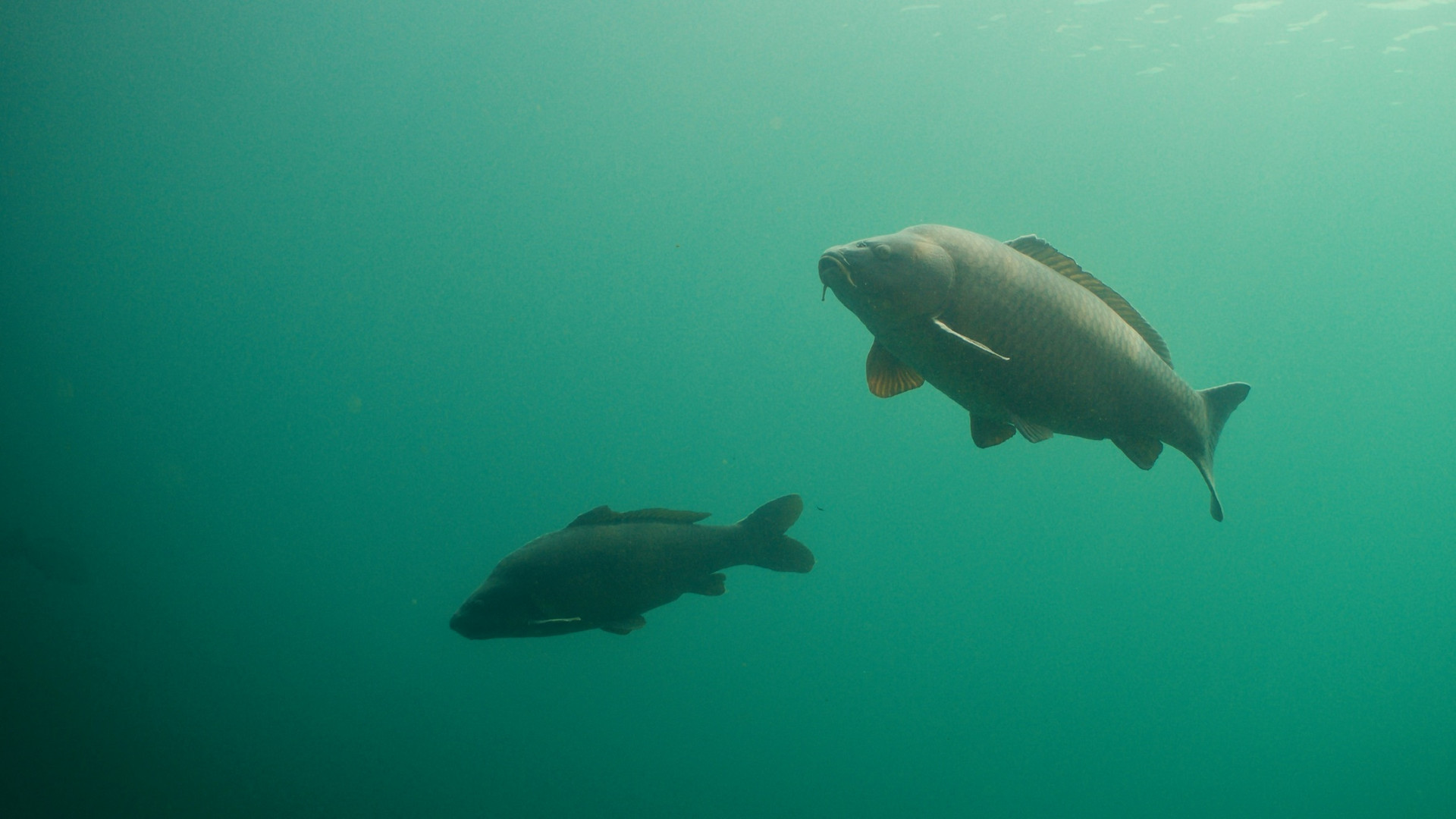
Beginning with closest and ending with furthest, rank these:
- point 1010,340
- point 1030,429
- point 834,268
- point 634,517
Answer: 1. point 834,268
2. point 1010,340
3. point 1030,429
4. point 634,517

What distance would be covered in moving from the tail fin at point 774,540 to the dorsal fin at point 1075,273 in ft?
7.80

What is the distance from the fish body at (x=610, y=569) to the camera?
4078 mm

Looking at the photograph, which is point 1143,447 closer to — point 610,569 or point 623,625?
point 610,569

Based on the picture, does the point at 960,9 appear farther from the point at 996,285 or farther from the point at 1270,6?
the point at 996,285

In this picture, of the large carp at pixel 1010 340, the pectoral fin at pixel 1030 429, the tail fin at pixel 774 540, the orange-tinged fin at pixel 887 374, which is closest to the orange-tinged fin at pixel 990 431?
the large carp at pixel 1010 340

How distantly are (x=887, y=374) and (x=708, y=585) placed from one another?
2427 millimetres

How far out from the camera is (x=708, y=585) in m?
4.38

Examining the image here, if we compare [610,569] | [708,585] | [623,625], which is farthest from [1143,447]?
[623,625]

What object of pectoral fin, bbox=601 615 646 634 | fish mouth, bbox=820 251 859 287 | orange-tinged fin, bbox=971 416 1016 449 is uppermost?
fish mouth, bbox=820 251 859 287

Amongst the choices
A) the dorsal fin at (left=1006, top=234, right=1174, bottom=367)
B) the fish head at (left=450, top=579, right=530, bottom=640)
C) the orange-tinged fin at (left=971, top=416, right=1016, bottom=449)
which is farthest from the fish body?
the dorsal fin at (left=1006, top=234, right=1174, bottom=367)

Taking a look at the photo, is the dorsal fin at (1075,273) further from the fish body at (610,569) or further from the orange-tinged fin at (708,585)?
the orange-tinged fin at (708,585)

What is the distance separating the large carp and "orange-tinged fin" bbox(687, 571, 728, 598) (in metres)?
2.30

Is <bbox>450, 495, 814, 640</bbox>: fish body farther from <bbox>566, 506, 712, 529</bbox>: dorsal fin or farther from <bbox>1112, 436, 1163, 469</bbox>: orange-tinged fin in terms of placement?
<bbox>1112, 436, 1163, 469</bbox>: orange-tinged fin

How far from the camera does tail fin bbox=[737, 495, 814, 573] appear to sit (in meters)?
4.47
